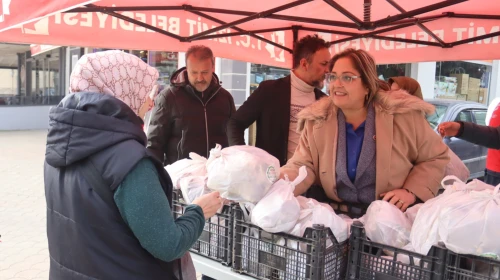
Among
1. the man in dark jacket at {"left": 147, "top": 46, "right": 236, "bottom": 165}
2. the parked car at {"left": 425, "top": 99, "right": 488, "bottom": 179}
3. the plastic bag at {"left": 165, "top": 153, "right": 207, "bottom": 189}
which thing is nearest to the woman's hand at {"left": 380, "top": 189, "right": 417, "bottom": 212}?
the plastic bag at {"left": 165, "top": 153, "right": 207, "bottom": 189}

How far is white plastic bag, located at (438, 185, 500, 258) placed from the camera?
133 cm

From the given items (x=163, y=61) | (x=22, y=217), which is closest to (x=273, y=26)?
(x=22, y=217)

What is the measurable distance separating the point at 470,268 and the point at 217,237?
Result: 3.21 ft

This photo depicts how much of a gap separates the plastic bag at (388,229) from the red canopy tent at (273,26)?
164cm

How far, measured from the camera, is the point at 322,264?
1.58 metres

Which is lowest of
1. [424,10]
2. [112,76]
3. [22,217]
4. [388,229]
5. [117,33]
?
[22,217]

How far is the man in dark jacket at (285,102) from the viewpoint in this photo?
321 centimetres

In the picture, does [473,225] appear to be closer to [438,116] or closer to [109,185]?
[109,185]

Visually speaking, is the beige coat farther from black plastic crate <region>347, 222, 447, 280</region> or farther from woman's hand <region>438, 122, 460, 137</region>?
woman's hand <region>438, 122, 460, 137</region>

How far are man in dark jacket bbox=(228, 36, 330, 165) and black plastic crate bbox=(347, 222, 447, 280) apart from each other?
1625 millimetres

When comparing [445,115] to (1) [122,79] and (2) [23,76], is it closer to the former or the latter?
(1) [122,79]

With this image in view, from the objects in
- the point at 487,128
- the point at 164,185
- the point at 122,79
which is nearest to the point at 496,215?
the point at 164,185

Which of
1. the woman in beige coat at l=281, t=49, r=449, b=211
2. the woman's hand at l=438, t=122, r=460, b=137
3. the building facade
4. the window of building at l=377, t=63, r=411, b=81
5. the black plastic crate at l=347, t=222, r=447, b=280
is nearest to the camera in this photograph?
the black plastic crate at l=347, t=222, r=447, b=280

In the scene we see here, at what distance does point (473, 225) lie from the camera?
52.7 inches
